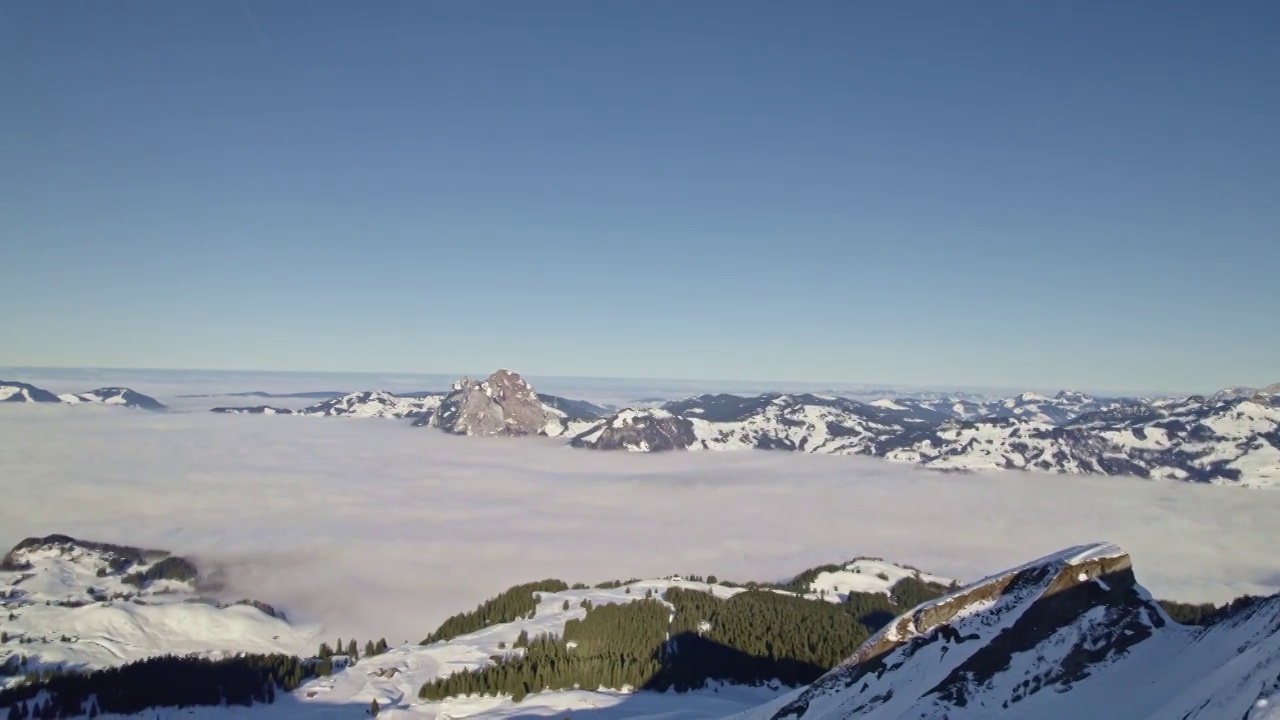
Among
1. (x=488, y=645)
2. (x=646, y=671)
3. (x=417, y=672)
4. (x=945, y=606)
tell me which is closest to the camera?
(x=945, y=606)

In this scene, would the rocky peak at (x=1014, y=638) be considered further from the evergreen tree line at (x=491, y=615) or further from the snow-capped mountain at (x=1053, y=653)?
the evergreen tree line at (x=491, y=615)

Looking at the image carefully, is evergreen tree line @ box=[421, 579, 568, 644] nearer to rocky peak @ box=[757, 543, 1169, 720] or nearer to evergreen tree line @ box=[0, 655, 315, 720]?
evergreen tree line @ box=[0, 655, 315, 720]

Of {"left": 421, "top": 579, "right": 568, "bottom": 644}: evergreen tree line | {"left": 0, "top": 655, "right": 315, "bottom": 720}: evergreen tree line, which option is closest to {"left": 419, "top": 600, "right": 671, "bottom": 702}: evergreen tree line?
{"left": 421, "top": 579, "right": 568, "bottom": 644}: evergreen tree line

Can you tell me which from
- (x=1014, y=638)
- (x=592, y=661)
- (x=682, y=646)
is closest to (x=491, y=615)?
(x=592, y=661)

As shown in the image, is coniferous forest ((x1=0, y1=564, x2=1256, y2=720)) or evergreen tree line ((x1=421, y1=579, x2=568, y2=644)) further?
evergreen tree line ((x1=421, y1=579, x2=568, y2=644))

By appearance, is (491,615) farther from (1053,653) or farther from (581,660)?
(1053,653)

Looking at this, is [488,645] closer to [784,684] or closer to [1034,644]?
[784,684]

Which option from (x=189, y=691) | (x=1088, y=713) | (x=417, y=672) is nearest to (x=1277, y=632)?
(x=1088, y=713)
